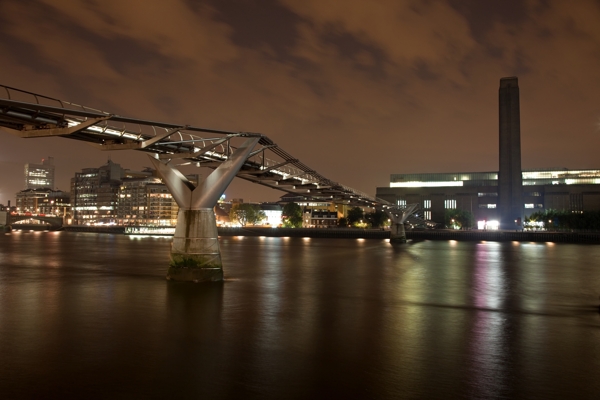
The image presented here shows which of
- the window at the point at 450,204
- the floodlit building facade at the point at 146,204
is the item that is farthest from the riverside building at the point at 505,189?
the floodlit building facade at the point at 146,204

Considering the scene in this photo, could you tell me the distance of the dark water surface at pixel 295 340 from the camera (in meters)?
10.1

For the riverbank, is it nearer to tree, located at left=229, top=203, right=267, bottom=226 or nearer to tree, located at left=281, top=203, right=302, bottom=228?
tree, located at left=281, top=203, right=302, bottom=228

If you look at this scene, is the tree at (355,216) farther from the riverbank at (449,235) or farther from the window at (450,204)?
the riverbank at (449,235)

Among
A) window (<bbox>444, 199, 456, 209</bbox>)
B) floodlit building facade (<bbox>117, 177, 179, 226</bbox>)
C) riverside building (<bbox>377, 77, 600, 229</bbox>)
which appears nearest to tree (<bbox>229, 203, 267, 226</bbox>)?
floodlit building facade (<bbox>117, 177, 179, 226</bbox>)

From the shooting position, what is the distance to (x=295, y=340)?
13992 millimetres

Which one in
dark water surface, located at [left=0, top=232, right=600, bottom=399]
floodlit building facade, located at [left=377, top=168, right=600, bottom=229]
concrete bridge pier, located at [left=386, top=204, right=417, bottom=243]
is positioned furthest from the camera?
floodlit building facade, located at [left=377, top=168, right=600, bottom=229]

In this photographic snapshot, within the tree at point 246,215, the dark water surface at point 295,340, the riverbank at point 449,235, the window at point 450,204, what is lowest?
the dark water surface at point 295,340

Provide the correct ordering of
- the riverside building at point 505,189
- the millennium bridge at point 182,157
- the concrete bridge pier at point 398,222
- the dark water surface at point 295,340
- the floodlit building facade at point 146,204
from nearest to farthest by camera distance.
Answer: the dark water surface at point 295,340 < the millennium bridge at point 182,157 < the concrete bridge pier at point 398,222 < the riverside building at point 505,189 < the floodlit building facade at point 146,204

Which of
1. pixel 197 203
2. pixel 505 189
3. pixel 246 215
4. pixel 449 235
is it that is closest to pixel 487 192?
pixel 505 189

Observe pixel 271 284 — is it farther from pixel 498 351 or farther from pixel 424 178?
pixel 424 178

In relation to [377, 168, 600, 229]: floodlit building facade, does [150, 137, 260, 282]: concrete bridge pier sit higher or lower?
lower

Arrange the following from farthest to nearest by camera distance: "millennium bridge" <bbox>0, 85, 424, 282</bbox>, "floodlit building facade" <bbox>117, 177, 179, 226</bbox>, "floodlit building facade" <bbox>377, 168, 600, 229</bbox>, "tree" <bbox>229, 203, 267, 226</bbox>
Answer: "floodlit building facade" <bbox>117, 177, 179, 226</bbox>
"tree" <bbox>229, 203, 267, 226</bbox>
"floodlit building facade" <bbox>377, 168, 600, 229</bbox>
"millennium bridge" <bbox>0, 85, 424, 282</bbox>

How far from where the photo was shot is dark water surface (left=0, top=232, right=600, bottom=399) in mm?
10102

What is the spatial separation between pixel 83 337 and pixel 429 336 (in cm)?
926
